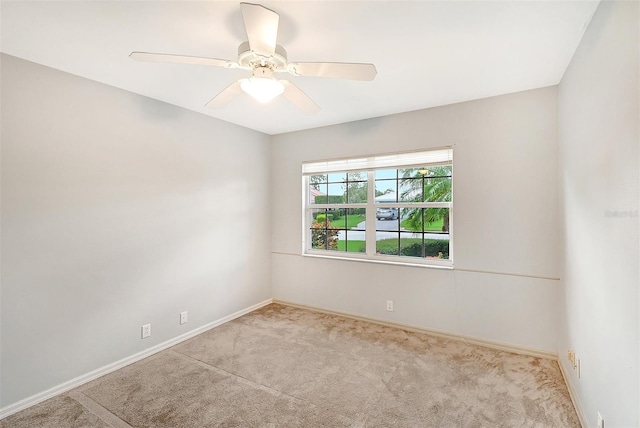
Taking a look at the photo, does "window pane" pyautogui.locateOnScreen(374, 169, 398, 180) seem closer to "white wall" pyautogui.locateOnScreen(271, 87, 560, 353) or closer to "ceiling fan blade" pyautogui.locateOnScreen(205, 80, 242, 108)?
"white wall" pyautogui.locateOnScreen(271, 87, 560, 353)

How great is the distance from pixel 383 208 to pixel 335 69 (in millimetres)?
2191

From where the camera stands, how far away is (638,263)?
115 centimetres

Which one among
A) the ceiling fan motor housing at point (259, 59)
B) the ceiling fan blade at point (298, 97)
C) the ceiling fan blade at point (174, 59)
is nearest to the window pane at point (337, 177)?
the ceiling fan blade at point (298, 97)

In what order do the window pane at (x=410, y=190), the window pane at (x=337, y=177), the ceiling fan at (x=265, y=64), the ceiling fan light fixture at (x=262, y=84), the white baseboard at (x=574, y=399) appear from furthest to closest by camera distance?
the window pane at (x=337, y=177) < the window pane at (x=410, y=190) < the white baseboard at (x=574, y=399) < the ceiling fan light fixture at (x=262, y=84) < the ceiling fan at (x=265, y=64)

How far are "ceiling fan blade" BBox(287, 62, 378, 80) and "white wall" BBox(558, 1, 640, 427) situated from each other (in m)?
1.08

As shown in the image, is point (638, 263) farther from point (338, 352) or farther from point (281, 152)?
point (281, 152)

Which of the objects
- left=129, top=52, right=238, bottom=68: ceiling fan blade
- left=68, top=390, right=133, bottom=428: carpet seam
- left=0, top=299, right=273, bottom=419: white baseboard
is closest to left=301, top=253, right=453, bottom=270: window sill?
left=0, top=299, right=273, bottom=419: white baseboard

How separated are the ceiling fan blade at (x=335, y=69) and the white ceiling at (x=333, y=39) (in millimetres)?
272

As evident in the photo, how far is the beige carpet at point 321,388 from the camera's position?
191cm

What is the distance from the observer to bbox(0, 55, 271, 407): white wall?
204 cm

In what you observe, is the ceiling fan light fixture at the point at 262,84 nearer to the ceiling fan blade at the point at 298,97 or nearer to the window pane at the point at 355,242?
the ceiling fan blade at the point at 298,97

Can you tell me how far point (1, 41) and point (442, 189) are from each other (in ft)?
12.2

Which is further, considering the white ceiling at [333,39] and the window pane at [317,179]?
the window pane at [317,179]

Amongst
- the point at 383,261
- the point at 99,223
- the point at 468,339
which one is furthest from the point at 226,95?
the point at 468,339
